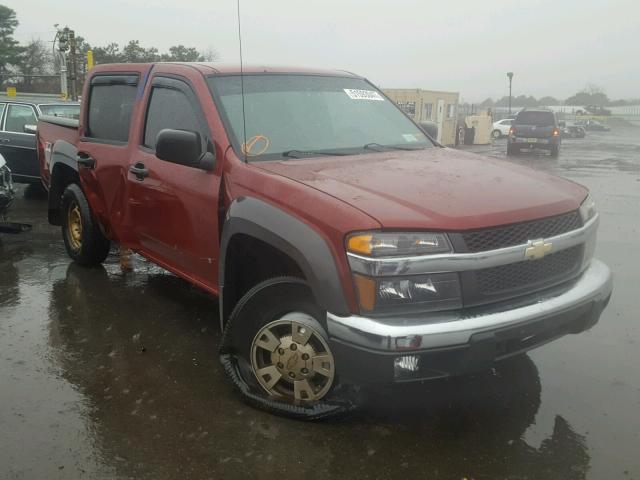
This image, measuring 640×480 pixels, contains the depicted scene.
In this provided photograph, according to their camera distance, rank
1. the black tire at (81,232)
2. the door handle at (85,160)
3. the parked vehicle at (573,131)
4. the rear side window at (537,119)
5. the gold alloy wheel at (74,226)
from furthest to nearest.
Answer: the parked vehicle at (573,131), the rear side window at (537,119), the gold alloy wheel at (74,226), the black tire at (81,232), the door handle at (85,160)

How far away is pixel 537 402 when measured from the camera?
349cm

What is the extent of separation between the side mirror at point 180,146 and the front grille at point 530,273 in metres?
1.78

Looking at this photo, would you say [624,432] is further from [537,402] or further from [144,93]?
[144,93]

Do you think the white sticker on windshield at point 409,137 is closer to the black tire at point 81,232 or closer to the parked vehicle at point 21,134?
the black tire at point 81,232

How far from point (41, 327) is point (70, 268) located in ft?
5.58

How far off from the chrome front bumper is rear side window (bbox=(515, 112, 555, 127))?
2239 centimetres

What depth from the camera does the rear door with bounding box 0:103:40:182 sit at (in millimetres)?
9984

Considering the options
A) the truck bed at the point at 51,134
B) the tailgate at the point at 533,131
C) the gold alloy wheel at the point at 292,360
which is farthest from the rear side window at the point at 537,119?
the gold alloy wheel at the point at 292,360

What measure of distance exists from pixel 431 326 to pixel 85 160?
3739 millimetres

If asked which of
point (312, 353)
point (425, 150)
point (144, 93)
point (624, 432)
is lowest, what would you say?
point (624, 432)

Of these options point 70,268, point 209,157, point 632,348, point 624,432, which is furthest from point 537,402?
point 70,268

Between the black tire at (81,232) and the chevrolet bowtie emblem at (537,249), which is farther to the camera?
the black tire at (81,232)

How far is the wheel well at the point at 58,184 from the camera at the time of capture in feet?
20.0

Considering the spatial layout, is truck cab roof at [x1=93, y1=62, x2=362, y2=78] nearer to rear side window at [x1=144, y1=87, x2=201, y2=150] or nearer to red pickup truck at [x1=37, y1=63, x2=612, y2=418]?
red pickup truck at [x1=37, y1=63, x2=612, y2=418]
